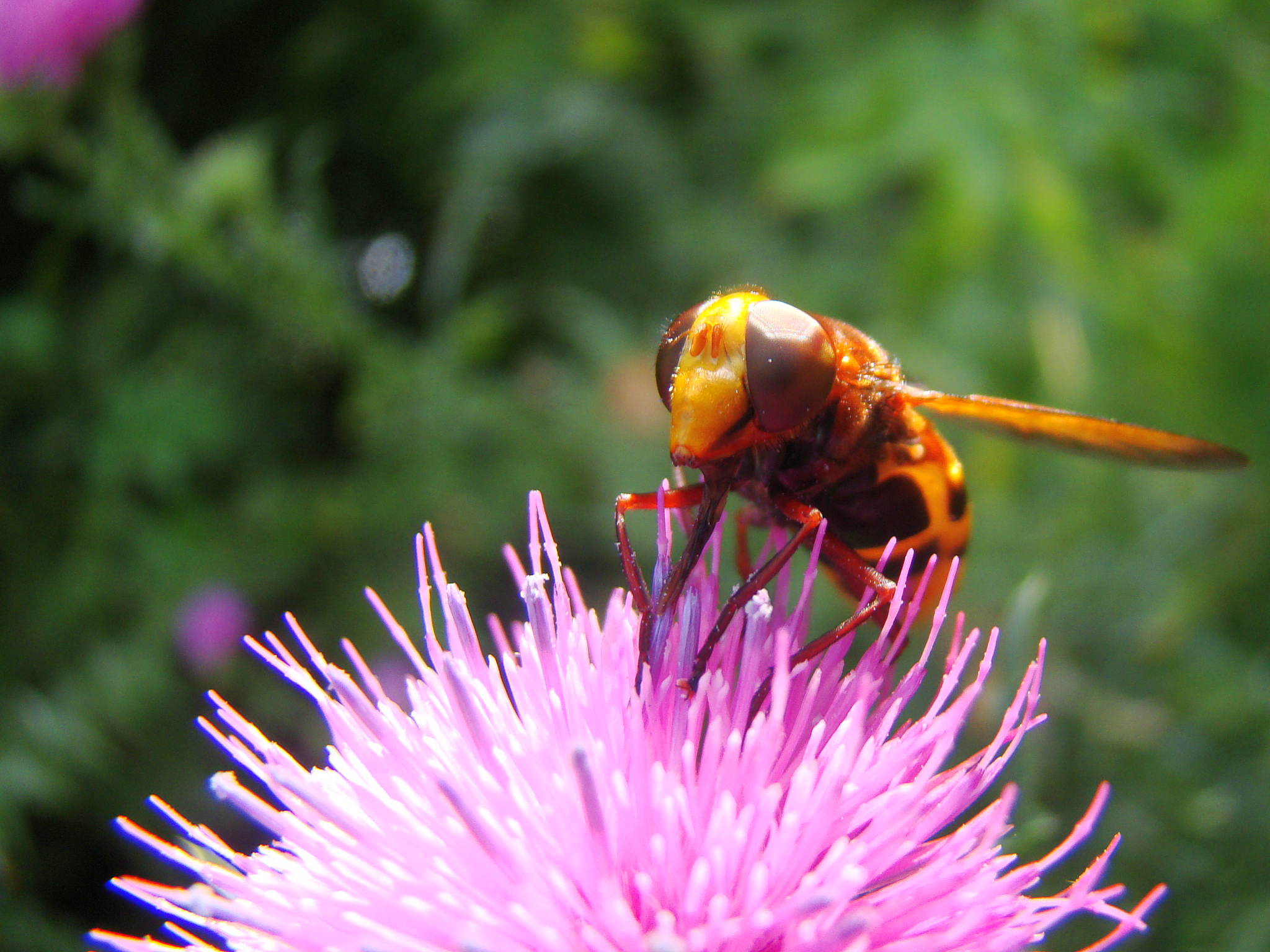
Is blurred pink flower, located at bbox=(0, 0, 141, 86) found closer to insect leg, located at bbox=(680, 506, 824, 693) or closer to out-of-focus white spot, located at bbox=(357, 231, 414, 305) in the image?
out-of-focus white spot, located at bbox=(357, 231, 414, 305)

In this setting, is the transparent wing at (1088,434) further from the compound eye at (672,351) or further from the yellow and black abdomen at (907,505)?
the compound eye at (672,351)

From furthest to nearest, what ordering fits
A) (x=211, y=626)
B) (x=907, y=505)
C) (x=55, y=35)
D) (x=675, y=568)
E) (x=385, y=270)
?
(x=385, y=270)
(x=211, y=626)
(x=55, y=35)
(x=907, y=505)
(x=675, y=568)

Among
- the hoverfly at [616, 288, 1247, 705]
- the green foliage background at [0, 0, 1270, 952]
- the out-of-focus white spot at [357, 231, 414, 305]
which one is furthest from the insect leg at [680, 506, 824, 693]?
the out-of-focus white spot at [357, 231, 414, 305]

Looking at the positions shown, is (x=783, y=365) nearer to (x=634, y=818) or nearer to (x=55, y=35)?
(x=634, y=818)

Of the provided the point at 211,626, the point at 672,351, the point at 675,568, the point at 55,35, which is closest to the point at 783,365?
the point at 672,351

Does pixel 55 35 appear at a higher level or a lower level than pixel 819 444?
higher

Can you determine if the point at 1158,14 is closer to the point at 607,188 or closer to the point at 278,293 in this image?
the point at 607,188

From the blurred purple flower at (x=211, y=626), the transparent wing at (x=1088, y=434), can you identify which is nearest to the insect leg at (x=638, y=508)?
the transparent wing at (x=1088, y=434)
